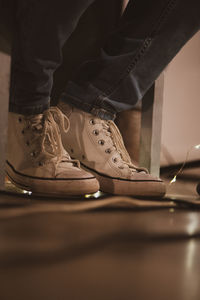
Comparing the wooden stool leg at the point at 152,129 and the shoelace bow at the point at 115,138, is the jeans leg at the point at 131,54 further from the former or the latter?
the wooden stool leg at the point at 152,129

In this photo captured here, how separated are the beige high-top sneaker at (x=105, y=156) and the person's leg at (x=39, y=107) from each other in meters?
0.05

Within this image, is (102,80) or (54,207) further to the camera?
(102,80)

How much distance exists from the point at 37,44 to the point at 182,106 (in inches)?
46.7

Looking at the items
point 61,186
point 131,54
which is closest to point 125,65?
point 131,54

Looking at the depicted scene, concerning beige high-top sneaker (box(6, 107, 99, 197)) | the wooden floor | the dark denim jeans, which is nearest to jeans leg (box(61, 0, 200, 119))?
the dark denim jeans

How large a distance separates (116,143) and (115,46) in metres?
0.27

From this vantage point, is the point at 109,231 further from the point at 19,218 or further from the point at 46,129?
the point at 46,129

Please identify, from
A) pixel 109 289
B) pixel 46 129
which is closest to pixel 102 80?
pixel 46 129

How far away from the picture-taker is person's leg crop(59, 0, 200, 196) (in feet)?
2.57

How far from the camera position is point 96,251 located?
0.35m

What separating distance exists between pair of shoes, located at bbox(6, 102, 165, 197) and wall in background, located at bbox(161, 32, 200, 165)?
83 cm

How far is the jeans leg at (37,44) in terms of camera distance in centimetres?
60

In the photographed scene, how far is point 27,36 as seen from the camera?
619 millimetres

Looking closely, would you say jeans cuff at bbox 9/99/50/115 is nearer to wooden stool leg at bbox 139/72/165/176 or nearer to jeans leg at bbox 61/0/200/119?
jeans leg at bbox 61/0/200/119
